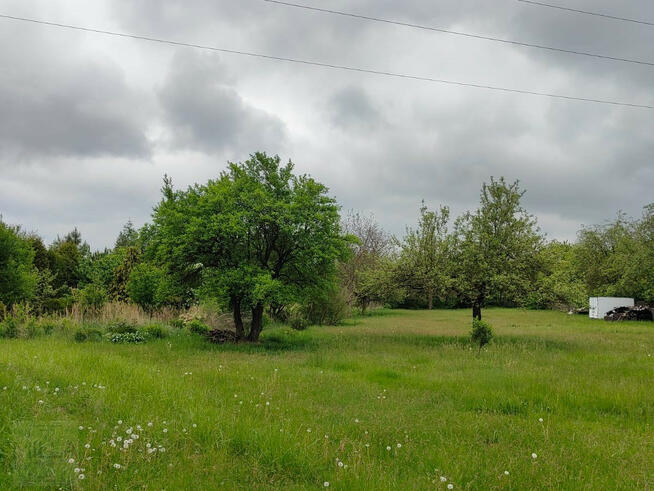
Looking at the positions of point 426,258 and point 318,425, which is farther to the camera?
point 426,258

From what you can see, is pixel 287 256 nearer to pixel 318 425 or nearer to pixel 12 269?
pixel 318 425

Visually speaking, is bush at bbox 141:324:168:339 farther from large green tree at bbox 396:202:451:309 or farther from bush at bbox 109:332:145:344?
large green tree at bbox 396:202:451:309

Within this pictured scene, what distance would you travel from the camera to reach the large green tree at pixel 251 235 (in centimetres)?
1591

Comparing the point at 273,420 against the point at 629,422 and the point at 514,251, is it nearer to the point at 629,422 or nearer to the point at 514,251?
the point at 629,422

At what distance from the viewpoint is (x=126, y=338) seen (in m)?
16.7

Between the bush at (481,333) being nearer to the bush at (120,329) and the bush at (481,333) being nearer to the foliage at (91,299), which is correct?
the bush at (120,329)

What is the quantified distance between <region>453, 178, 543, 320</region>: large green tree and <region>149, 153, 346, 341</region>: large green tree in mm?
6672

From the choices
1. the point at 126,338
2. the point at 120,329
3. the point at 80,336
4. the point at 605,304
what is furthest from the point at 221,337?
the point at 605,304

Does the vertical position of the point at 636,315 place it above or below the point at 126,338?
above

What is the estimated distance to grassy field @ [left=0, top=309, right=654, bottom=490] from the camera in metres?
4.79

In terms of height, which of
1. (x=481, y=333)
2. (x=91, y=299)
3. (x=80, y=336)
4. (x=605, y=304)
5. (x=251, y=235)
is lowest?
(x=80, y=336)

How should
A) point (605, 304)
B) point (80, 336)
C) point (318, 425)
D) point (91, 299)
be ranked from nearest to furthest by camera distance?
point (318, 425) < point (80, 336) < point (91, 299) < point (605, 304)

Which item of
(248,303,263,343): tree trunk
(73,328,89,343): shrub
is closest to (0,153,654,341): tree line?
(248,303,263,343): tree trunk

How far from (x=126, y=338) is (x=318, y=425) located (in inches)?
497
